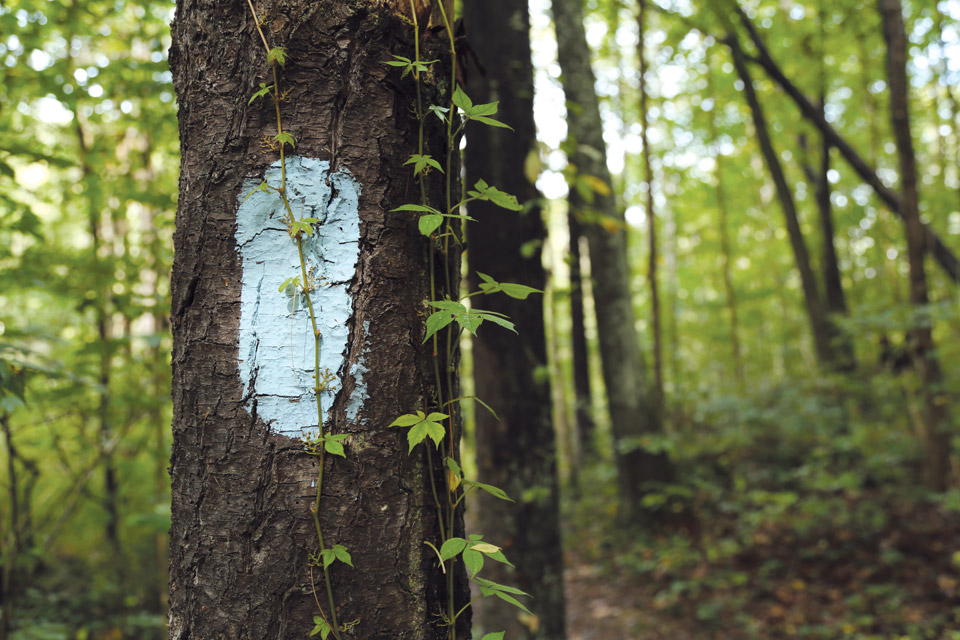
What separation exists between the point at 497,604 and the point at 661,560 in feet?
11.4

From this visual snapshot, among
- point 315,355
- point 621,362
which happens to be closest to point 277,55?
point 315,355

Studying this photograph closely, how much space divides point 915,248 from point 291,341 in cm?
631

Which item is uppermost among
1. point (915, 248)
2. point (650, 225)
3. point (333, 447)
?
point (650, 225)

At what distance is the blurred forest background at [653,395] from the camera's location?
318 centimetres

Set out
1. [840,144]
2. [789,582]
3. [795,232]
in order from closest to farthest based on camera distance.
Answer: [789,582] < [840,144] < [795,232]

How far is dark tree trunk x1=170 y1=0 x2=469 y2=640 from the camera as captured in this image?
0.89 metres

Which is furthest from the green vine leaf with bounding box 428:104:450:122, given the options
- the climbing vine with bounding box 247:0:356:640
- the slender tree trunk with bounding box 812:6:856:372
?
the slender tree trunk with bounding box 812:6:856:372

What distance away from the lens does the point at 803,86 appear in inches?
354

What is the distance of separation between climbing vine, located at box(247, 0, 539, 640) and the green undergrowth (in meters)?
4.57

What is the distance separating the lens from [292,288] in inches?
36.9

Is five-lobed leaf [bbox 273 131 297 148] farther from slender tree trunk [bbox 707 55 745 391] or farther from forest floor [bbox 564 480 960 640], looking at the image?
slender tree trunk [bbox 707 55 745 391]

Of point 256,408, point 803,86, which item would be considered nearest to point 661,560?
point 256,408

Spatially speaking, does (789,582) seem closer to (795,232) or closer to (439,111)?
(795,232)

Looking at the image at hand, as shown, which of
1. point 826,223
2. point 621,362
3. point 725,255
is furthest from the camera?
point 725,255
